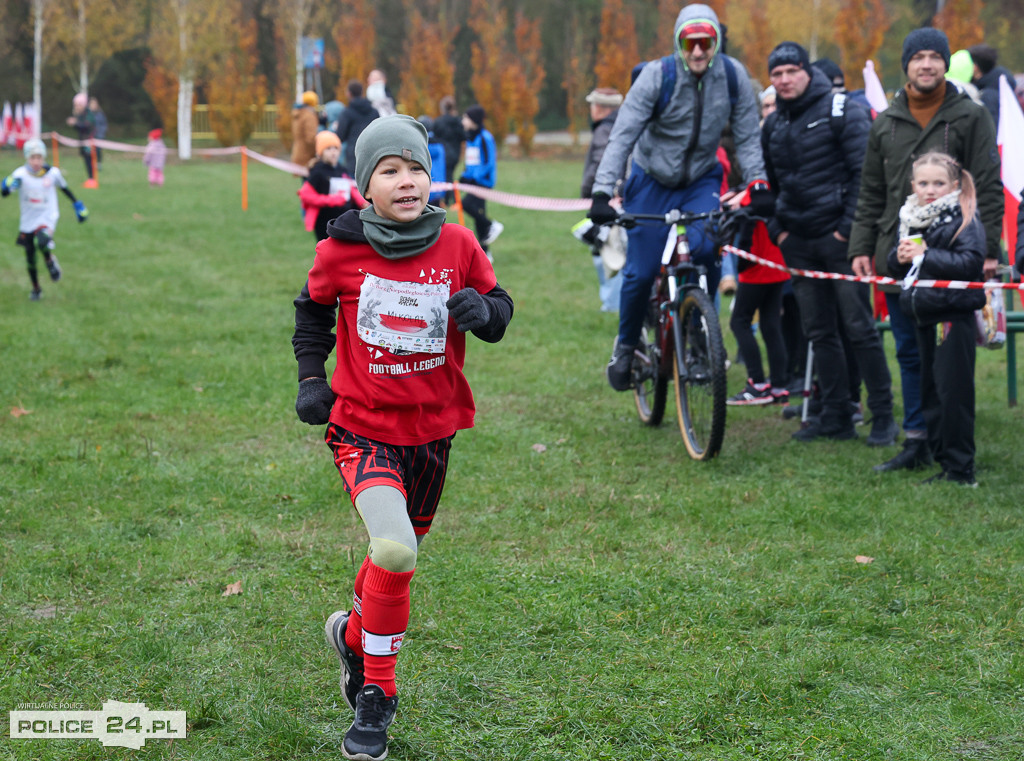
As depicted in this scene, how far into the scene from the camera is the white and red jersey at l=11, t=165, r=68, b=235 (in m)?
12.4

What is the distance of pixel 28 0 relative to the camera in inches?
2058

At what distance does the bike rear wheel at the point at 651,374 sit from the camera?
7.01m

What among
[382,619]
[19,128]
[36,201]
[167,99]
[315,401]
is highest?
[167,99]

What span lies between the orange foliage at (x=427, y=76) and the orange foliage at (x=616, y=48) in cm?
634

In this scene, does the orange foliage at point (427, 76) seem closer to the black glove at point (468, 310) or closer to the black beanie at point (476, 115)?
the black beanie at point (476, 115)

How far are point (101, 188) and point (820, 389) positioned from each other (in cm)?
2362

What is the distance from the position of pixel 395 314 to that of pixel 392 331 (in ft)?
0.17

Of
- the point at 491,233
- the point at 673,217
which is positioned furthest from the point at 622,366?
the point at 491,233

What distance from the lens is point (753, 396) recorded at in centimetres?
802

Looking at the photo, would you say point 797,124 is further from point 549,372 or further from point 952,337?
point 549,372

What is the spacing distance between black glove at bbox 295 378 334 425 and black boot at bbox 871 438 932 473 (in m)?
3.91

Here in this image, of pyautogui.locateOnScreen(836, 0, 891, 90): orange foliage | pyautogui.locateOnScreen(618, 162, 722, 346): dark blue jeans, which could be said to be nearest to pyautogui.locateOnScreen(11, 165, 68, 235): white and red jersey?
pyautogui.locateOnScreen(618, 162, 722, 346): dark blue jeans

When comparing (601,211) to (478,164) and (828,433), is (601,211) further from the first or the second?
(478,164)

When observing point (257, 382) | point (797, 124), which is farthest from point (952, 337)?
point (257, 382)
